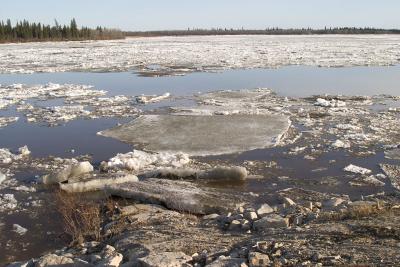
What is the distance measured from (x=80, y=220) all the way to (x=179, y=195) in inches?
61.1

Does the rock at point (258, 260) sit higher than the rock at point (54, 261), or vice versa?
the rock at point (258, 260)

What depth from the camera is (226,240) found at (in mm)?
5375

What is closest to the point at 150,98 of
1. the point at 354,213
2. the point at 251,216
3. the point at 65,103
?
the point at 65,103

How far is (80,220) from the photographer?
6.84 metres

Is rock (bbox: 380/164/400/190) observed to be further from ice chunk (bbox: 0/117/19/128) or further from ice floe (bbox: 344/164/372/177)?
ice chunk (bbox: 0/117/19/128)

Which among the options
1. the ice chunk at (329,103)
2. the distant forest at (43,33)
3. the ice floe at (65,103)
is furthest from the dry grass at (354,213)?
the distant forest at (43,33)

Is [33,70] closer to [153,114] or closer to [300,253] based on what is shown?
[153,114]

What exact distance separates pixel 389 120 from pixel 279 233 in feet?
28.5

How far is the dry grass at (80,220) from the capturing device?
6.17 meters

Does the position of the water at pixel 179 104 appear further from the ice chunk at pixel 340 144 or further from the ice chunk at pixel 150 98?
the ice chunk at pixel 150 98

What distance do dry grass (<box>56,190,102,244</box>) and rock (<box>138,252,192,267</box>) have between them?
1483mm

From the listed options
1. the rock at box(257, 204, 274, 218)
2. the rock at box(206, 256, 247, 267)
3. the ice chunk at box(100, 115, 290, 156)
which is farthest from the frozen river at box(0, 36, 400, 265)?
the rock at box(206, 256, 247, 267)

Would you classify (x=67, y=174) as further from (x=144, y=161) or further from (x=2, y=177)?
(x=144, y=161)

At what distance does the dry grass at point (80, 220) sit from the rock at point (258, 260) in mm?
→ 2396
